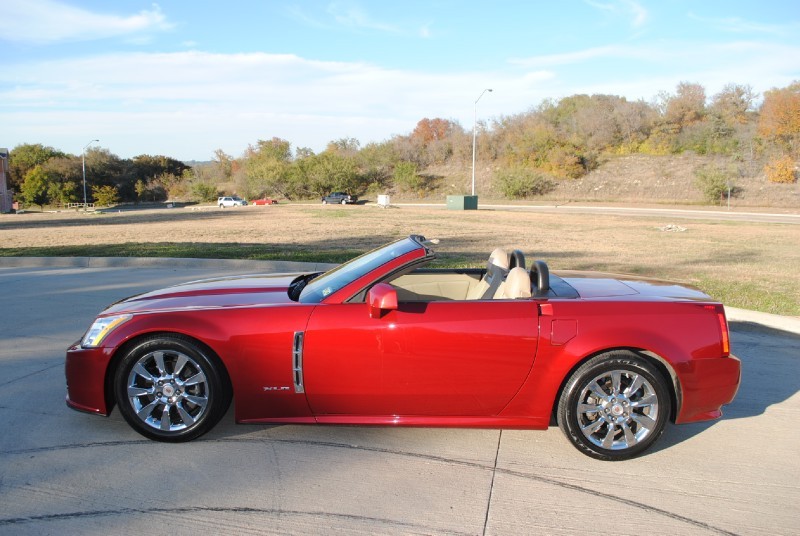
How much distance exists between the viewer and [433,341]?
399 cm

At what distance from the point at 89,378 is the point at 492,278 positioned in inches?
113

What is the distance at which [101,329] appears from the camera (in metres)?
4.23

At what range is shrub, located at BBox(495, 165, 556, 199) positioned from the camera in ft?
199

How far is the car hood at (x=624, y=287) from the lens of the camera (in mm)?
4336

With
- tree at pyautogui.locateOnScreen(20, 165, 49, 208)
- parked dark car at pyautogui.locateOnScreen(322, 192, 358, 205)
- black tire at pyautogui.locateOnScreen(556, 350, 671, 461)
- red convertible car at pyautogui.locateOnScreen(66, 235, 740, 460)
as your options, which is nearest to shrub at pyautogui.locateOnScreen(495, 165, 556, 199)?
parked dark car at pyautogui.locateOnScreen(322, 192, 358, 205)

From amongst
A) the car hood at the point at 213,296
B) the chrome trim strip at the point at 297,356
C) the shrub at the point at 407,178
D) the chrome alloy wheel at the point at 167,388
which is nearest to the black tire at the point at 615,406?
the chrome trim strip at the point at 297,356

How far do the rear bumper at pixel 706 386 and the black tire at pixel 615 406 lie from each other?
0.46 feet

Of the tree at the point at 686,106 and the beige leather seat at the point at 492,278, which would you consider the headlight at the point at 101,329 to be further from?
the tree at the point at 686,106

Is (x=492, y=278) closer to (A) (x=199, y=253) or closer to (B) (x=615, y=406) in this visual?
(B) (x=615, y=406)

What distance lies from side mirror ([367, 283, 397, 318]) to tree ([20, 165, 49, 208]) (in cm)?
7636

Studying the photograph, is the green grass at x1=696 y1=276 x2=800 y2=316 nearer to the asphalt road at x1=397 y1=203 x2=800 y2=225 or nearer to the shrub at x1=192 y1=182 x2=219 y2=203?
the asphalt road at x1=397 y1=203 x2=800 y2=225

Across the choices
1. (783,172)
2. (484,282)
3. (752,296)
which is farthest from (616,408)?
(783,172)

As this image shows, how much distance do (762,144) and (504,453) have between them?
229 feet

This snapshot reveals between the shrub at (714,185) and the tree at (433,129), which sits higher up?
the tree at (433,129)
